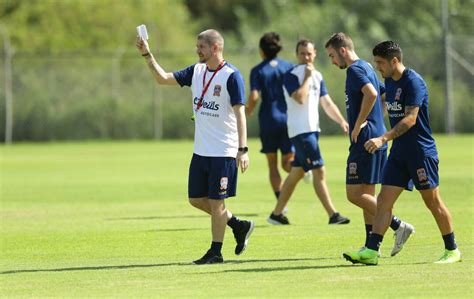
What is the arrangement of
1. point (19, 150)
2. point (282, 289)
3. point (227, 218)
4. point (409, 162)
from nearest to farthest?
point (282, 289), point (409, 162), point (227, 218), point (19, 150)

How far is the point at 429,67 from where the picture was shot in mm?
40438

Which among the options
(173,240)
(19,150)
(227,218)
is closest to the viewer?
(227,218)

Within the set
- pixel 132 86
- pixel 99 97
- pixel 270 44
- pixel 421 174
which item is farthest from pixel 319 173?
pixel 132 86

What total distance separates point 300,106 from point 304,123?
0.22 meters

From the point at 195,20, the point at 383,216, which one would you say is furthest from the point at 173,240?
the point at 195,20

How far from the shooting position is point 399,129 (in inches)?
429

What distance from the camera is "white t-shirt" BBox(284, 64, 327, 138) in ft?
51.5

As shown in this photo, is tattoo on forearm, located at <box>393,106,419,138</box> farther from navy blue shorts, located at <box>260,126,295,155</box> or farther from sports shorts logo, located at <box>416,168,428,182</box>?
navy blue shorts, located at <box>260,126,295,155</box>

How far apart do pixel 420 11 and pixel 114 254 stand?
40.7m

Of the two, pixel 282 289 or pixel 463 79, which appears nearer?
pixel 282 289

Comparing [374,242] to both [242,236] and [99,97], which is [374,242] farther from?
[99,97]

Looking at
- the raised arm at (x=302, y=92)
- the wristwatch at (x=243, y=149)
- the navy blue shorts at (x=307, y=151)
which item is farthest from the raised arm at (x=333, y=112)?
the wristwatch at (x=243, y=149)

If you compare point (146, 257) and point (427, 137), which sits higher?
point (427, 137)

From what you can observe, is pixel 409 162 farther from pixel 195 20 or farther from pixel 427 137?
pixel 195 20
